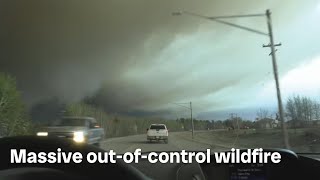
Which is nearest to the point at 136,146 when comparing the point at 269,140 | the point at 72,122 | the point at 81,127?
the point at 81,127

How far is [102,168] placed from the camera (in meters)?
2.22

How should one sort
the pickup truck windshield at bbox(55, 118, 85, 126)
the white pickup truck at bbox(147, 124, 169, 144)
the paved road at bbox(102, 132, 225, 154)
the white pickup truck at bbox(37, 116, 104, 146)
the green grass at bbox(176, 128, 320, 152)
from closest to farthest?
the paved road at bbox(102, 132, 225, 154), the white pickup truck at bbox(37, 116, 104, 146), the pickup truck windshield at bbox(55, 118, 85, 126), the green grass at bbox(176, 128, 320, 152), the white pickup truck at bbox(147, 124, 169, 144)

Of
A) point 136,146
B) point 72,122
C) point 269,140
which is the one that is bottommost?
point 136,146

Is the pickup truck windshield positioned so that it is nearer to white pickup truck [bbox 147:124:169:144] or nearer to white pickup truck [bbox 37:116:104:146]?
white pickup truck [bbox 37:116:104:146]

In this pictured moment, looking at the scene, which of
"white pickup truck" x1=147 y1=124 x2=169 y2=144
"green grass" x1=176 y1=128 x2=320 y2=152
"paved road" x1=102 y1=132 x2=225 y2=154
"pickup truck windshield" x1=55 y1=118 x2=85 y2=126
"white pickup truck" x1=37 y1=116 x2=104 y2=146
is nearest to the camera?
"paved road" x1=102 y1=132 x2=225 y2=154

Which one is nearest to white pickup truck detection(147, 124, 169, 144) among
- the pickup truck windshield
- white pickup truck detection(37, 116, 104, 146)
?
white pickup truck detection(37, 116, 104, 146)

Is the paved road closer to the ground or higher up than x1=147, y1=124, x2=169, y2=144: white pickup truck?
closer to the ground

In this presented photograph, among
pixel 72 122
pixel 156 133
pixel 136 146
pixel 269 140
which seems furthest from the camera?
pixel 156 133

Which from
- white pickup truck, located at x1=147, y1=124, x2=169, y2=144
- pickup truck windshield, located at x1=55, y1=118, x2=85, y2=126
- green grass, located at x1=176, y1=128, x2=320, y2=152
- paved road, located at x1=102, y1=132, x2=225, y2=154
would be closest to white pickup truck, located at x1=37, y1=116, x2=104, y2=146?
pickup truck windshield, located at x1=55, y1=118, x2=85, y2=126

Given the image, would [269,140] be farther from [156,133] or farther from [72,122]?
[72,122]

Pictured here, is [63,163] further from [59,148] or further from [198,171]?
[198,171]

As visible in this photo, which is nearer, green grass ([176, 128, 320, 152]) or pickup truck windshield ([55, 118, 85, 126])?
pickup truck windshield ([55, 118, 85, 126])

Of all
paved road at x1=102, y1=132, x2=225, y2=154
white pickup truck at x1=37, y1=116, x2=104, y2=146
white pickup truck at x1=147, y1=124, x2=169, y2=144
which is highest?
white pickup truck at x1=147, y1=124, x2=169, y2=144

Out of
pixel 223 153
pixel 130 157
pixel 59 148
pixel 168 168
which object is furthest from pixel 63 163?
pixel 223 153
